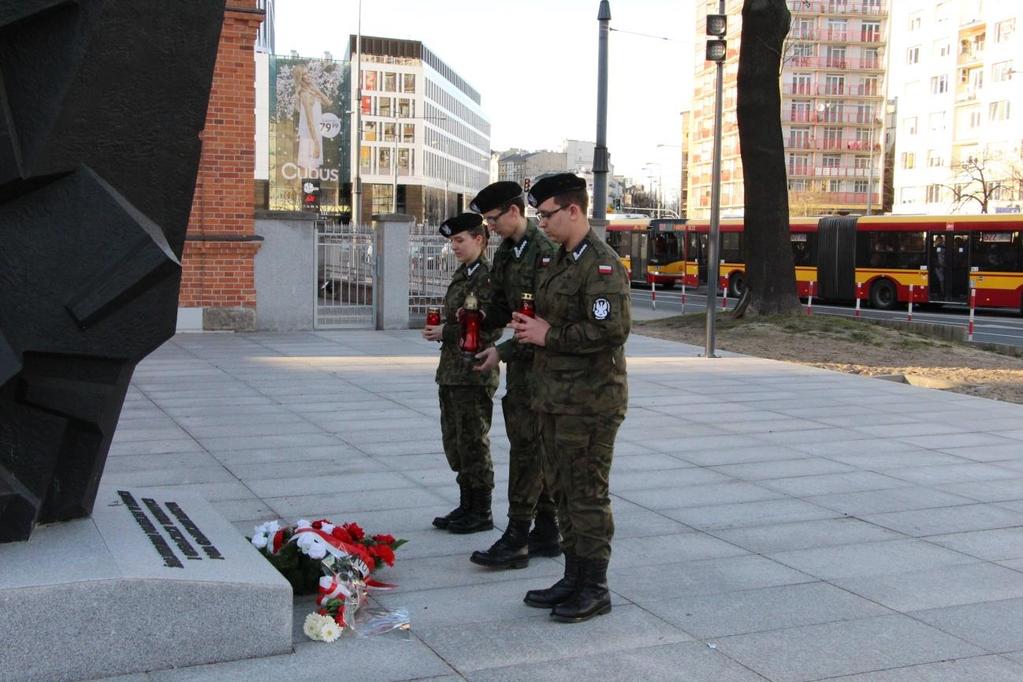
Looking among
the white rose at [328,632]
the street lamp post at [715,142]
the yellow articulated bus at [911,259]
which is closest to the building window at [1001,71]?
the yellow articulated bus at [911,259]

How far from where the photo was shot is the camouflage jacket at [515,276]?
583 cm

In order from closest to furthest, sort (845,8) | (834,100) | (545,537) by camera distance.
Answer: (545,537) → (845,8) → (834,100)

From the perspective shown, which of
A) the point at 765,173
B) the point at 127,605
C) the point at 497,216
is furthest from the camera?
the point at 765,173

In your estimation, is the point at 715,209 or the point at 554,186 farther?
the point at 715,209

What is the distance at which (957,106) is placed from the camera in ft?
240

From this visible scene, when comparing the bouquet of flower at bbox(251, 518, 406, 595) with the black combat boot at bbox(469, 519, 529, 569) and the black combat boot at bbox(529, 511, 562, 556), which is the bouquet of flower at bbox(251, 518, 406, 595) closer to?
the black combat boot at bbox(469, 519, 529, 569)

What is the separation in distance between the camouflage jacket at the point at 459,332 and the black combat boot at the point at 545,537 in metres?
0.78

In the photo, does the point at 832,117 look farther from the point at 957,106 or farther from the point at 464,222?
the point at 464,222

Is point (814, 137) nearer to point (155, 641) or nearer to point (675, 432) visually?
point (675, 432)

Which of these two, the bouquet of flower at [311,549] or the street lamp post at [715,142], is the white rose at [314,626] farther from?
the street lamp post at [715,142]

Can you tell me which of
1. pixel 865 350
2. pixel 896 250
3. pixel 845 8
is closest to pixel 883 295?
pixel 896 250

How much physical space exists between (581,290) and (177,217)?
174 centimetres

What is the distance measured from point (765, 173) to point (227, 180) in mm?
10089

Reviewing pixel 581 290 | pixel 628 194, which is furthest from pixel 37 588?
pixel 628 194
